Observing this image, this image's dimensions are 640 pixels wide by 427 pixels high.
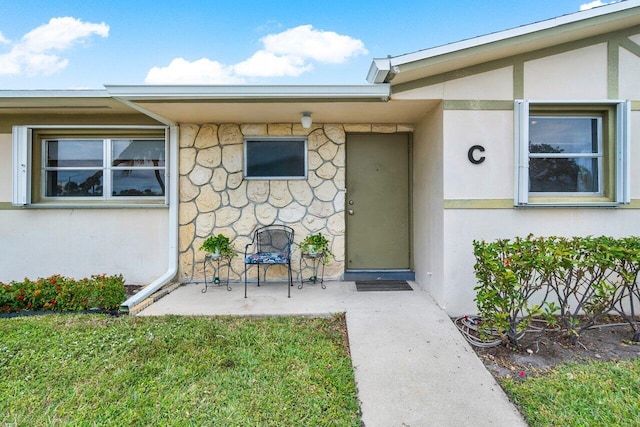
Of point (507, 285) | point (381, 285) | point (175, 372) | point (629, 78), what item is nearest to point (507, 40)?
point (629, 78)

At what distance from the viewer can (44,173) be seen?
4516 mm

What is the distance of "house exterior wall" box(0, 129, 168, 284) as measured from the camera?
14.5 feet

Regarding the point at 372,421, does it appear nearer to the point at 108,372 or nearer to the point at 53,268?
the point at 108,372

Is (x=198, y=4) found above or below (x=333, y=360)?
above

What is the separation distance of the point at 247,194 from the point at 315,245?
1.23 meters

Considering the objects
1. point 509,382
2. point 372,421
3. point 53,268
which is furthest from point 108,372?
point 53,268

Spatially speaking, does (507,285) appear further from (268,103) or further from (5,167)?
(5,167)

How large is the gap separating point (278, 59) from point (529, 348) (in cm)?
1065

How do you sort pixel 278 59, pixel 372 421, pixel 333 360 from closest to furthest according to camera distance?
1. pixel 372 421
2. pixel 333 360
3. pixel 278 59

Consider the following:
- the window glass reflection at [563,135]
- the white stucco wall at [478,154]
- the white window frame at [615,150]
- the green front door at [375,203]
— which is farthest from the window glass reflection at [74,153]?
the window glass reflection at [563,135]

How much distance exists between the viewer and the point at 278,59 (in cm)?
1073

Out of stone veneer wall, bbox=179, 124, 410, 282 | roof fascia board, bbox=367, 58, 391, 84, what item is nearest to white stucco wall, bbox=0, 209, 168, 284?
stone veneer wall, bbox=179, 124, 410, 282

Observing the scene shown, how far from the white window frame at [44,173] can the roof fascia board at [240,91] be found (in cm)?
114

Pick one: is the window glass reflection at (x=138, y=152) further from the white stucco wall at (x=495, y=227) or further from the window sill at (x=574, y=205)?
the window sill at (x=574, y=205)
